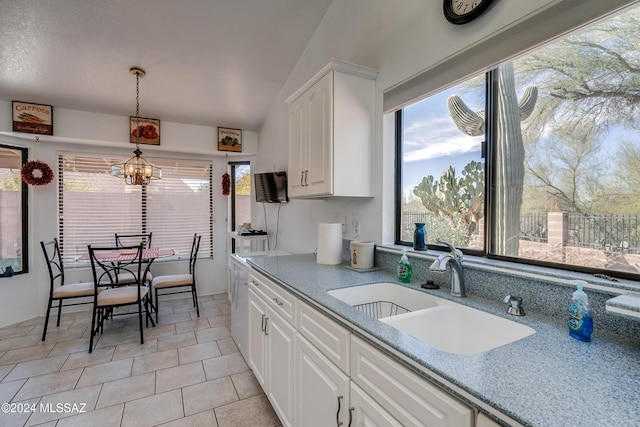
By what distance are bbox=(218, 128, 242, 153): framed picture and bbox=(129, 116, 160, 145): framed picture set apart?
803 millimetres

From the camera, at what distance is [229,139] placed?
437cm

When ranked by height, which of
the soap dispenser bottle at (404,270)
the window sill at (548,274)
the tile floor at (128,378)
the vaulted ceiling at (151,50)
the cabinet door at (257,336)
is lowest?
the tile floor at (128,378)

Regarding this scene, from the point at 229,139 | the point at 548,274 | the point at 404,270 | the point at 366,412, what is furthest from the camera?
the point at 229,139

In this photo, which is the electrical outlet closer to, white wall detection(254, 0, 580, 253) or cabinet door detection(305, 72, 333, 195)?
white wall detection(254, 0, 580, 253)

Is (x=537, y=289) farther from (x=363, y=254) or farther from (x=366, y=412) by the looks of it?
(x=363, y=254)

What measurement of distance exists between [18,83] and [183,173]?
194 cm

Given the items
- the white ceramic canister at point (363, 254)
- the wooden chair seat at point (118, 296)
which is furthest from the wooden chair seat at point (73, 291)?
the white ceramic canister at point (363, 254)

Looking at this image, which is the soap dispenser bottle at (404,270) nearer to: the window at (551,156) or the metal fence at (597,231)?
the window at (551,156)

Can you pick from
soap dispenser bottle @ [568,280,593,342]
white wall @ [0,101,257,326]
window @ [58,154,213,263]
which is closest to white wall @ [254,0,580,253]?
soap dispenser bottle @ [568,280,593,342]

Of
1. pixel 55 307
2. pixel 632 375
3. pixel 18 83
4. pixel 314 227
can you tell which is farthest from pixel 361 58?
pixel 55 307

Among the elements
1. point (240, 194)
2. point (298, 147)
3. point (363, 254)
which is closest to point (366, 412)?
point (363, 254)

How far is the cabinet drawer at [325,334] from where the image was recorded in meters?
1.14

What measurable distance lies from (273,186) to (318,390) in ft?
8.47

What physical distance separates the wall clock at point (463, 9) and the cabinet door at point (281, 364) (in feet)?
5.80
